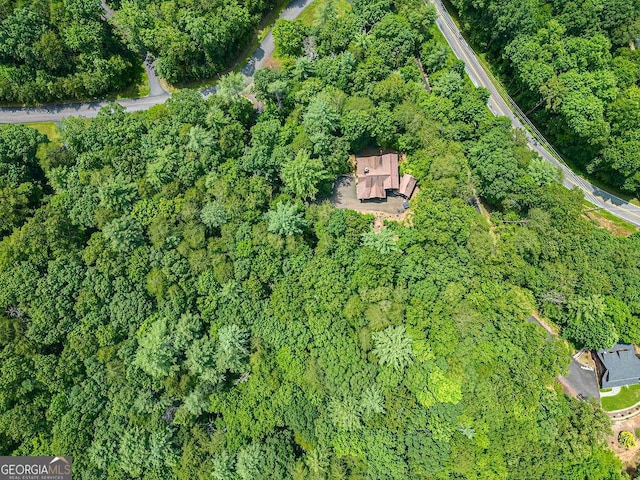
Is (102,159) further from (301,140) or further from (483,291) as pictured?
(483,291)

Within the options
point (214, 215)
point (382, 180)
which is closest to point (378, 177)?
point (382, 180)

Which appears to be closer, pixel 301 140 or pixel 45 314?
pixel 45 314

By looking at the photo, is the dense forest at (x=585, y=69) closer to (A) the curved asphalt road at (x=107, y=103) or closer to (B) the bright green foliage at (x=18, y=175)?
(A) the curved asphalt road at (x=107, y=103)

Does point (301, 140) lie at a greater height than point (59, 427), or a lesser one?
greater

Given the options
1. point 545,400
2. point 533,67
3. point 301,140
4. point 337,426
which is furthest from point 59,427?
point 533,67

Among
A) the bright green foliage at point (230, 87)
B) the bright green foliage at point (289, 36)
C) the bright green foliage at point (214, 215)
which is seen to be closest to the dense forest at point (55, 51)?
the bright green foliage at point (230, 87)

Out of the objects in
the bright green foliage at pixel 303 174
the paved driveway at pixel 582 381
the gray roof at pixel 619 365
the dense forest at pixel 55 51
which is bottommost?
the paved driveway at pixel 582 381

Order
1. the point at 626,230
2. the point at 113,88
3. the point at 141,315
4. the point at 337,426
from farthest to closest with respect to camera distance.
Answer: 1. the point at 113,88
2. the point at 626,230
3. the point at 141,315
4. the point at 337,426
